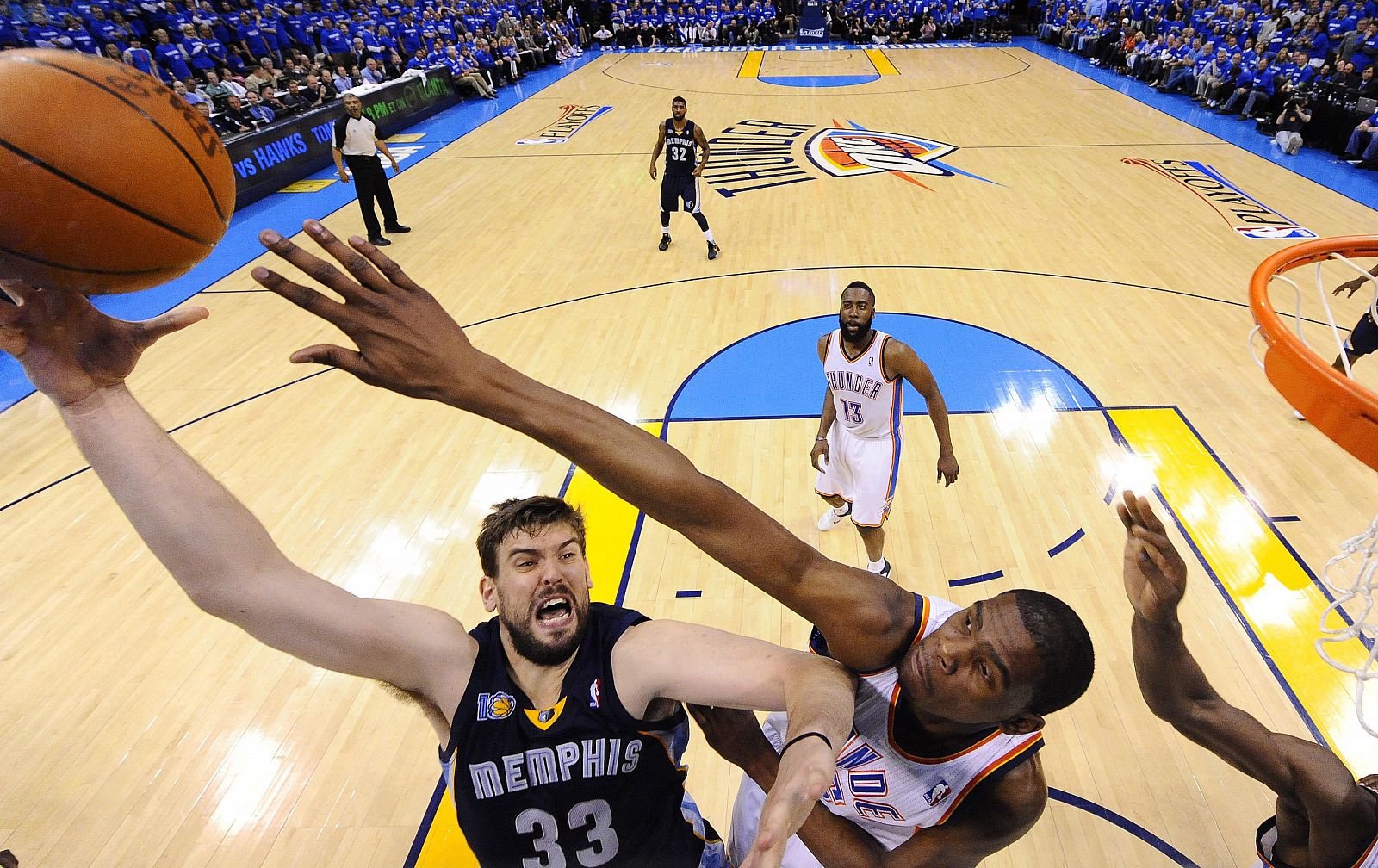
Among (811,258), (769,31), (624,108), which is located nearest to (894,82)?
(624,108)

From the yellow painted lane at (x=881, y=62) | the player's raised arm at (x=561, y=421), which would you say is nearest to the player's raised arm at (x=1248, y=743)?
the player's raised arm at (x=561, y=421)

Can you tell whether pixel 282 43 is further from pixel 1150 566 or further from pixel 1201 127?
pixel 1150 566

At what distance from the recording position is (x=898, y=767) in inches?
72.9

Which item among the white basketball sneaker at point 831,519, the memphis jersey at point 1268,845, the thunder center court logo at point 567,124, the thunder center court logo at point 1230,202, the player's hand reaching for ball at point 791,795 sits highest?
the player's hand reaching for ball at point 791,795

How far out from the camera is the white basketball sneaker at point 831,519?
471 cm

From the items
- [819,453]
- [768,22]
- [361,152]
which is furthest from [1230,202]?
[768,22]

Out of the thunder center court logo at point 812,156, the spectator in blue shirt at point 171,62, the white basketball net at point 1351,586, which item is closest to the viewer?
the white basketball net at point 1351,586

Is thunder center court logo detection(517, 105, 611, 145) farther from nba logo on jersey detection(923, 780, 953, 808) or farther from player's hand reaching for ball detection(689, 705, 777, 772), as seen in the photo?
nba logo on jersey detection(923, 780, 953, 808)

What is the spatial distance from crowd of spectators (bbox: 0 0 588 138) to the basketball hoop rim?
11562 mm

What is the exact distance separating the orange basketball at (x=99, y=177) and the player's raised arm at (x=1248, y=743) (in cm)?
236

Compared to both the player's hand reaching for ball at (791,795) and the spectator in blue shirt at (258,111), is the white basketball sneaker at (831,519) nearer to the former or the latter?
the player's hand reaching for ball at (791,795)

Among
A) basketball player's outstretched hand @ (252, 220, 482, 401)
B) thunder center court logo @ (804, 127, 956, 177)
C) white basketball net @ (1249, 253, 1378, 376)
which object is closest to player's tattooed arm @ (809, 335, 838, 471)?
white basketball net @ (1249, 253, 1378, 376)

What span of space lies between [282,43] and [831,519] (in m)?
18.2

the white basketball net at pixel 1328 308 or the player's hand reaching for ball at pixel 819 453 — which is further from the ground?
the white basketball net at pixel 1328 308
